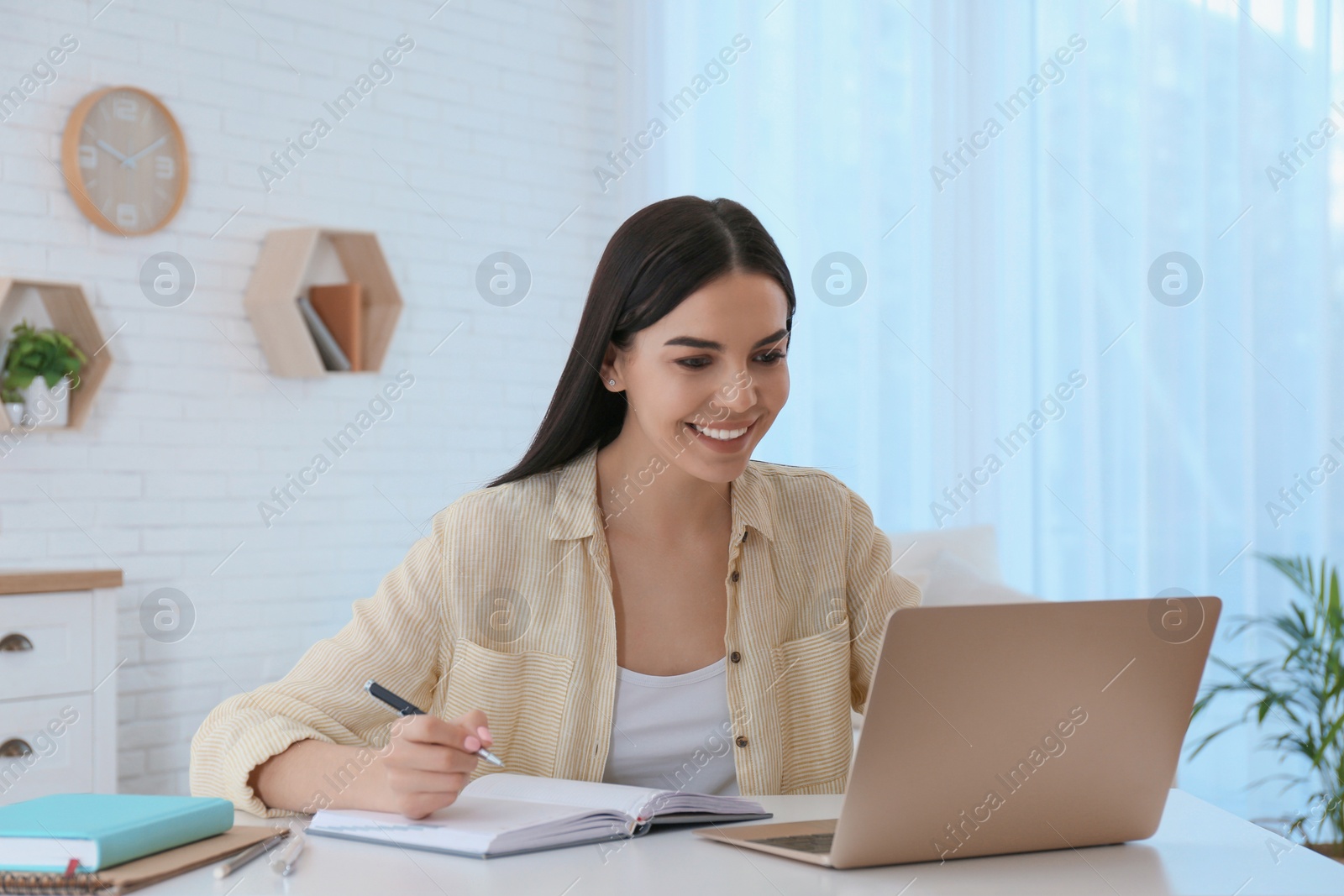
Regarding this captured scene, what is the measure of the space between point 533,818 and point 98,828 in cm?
36

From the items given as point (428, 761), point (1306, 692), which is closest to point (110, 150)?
point (428, 761)

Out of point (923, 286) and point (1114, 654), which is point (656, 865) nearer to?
point (1114, 654)

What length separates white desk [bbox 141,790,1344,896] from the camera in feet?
3.25

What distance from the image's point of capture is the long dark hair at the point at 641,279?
165 cm

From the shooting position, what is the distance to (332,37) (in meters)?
3.86

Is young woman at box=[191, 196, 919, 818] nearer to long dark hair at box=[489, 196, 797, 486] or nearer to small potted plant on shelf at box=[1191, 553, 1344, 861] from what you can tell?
long dark hair at box=[489, 196, 797, 486]

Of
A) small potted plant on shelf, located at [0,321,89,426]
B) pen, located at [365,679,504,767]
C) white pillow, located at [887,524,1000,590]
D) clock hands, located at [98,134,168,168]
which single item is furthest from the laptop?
clock hands, located at [98,134,168,168]

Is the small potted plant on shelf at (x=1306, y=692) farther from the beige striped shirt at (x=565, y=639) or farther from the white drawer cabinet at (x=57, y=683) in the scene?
the white drawer cabinet at (x=57, y=683)

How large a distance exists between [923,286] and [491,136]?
5.29 ft

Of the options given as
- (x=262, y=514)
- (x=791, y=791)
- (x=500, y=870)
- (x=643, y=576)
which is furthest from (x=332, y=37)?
(x=500, y=870)

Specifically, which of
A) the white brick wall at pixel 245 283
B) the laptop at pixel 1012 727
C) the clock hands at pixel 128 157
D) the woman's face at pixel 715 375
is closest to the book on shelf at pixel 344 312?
the white brick wall at pixel 245 283

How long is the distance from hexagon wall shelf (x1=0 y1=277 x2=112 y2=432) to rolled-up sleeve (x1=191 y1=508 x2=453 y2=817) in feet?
6.34

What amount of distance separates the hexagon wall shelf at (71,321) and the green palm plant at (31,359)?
0.04 meters

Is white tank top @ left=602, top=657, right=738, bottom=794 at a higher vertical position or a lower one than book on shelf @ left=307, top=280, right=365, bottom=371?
lower
